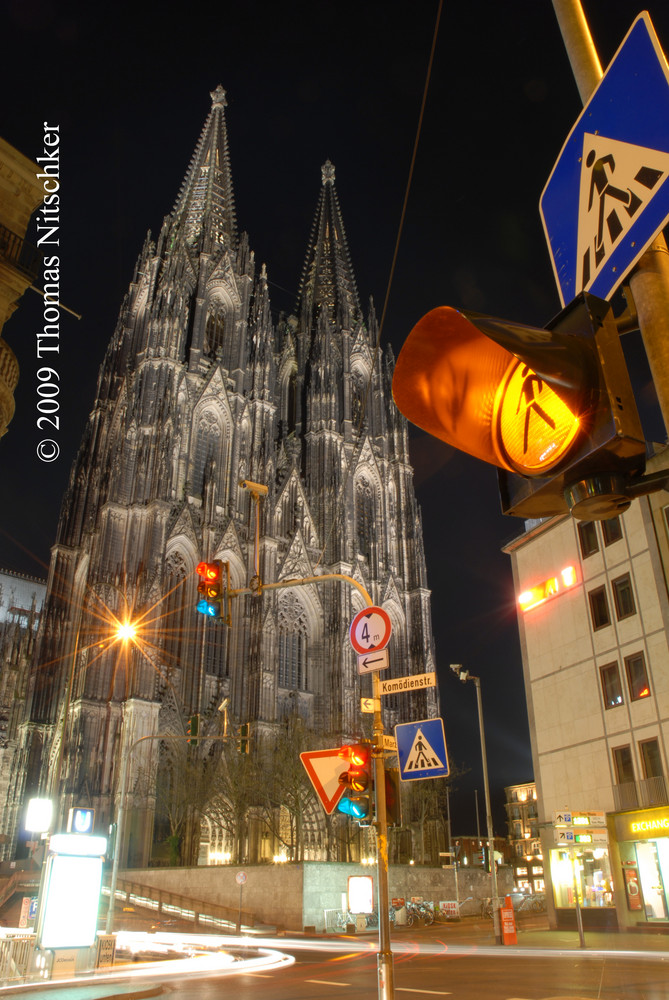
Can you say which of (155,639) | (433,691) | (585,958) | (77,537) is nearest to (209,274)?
(77,537)

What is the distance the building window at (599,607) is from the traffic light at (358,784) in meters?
19.5

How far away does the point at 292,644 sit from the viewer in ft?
179

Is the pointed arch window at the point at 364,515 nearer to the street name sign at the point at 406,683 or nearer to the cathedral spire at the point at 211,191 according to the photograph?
the cathedral spire at the point at 211,191

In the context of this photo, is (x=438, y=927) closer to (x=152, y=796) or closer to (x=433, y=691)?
(x=152, y=796)

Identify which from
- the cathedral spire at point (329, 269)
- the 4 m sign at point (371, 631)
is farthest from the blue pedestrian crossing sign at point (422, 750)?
the cathedral spire at point (329, 269)

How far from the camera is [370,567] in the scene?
198ft

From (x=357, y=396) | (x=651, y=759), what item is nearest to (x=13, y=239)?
(x=651, y=759)

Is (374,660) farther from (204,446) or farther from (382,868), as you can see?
(204,446)

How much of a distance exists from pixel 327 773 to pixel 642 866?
18.9 meters

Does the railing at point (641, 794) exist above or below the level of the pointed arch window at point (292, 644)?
below

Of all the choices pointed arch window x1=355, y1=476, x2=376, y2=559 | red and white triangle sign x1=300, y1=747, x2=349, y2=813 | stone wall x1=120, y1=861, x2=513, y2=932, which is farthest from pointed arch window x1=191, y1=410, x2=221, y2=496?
red and white triangle sign x1=300, y1=747, x2=349, y2=813

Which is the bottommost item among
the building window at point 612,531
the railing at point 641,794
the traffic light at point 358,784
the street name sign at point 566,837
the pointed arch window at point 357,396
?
the street name sign at point 566,837

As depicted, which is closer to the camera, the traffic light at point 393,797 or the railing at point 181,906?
the traffic light at point 393,797

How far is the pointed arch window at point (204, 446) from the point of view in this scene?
53.7m
